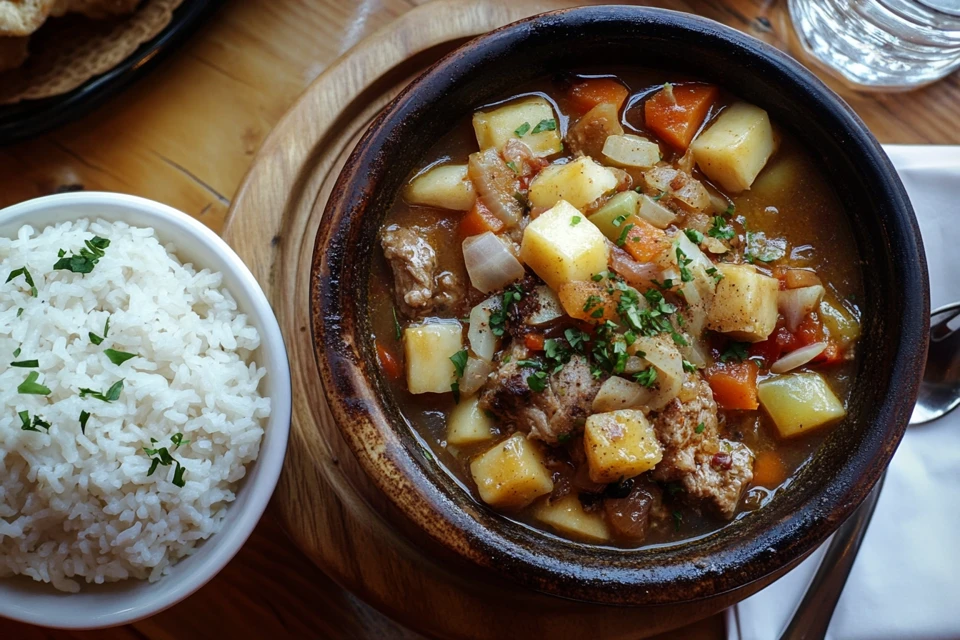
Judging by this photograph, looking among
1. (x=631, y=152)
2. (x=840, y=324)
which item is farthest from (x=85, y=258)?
(x=840, y=324)

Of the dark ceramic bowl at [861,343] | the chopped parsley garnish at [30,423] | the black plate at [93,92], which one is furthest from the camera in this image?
the black plate at [93,92]

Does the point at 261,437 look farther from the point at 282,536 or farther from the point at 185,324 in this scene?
the point at 282,536

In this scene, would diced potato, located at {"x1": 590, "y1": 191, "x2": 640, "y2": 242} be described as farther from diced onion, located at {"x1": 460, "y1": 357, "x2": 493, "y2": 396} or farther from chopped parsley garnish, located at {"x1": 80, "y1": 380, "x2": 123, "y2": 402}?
chopped parsley garnish, located at {"x1": 80, "y1": 380, "x2": 123, "y2": 402}

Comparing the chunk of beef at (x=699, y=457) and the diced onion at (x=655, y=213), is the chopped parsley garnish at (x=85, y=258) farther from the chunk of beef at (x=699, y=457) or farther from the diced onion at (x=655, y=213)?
the chunk of beef at (x=699, y=457)

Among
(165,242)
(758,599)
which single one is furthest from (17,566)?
(758,599)


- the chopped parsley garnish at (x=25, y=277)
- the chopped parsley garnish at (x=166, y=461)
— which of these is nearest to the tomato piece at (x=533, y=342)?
the chopped parsley garnish at (x=166, y=461)

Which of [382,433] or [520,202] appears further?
[520,202]
